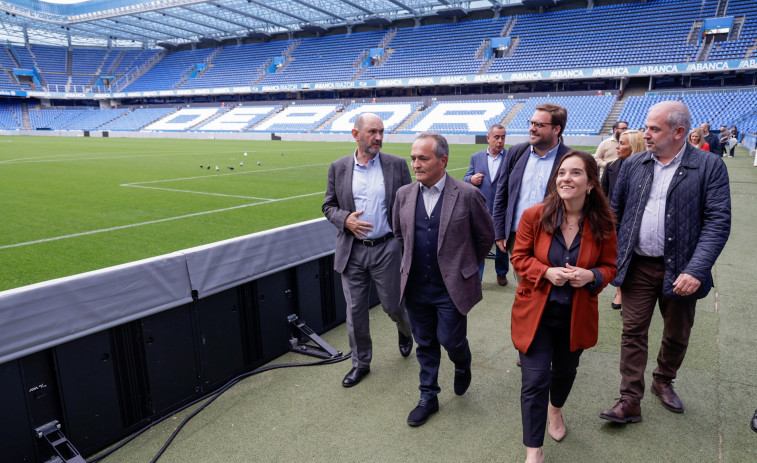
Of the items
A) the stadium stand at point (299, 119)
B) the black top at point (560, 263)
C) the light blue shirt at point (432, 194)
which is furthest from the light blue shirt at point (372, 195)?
the stadium stand at point (299, 119)

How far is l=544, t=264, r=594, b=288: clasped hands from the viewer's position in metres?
2.69

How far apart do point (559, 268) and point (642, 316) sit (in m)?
1.06

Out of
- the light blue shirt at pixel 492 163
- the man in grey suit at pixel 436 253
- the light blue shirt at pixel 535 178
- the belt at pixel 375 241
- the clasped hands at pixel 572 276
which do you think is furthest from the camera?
the light blue shirt at pixel 492 163

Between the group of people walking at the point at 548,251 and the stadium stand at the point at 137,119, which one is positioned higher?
the stadium stand at the point at 137,119

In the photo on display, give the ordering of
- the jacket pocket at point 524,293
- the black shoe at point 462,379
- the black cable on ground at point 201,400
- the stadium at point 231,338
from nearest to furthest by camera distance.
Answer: the jacket pocket at point 524,293
the stadium at point 231,338
the black cable on ground at point 201,400
the black shoe at point 462,379

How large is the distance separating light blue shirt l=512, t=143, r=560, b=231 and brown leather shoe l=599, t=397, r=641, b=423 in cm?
163

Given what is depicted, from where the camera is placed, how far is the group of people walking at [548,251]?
284 centimetres

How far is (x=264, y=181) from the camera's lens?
1397 cm

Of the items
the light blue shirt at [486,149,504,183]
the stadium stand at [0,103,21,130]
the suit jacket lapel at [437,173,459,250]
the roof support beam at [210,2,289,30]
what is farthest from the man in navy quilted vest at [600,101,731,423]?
the stadium stand at [0,103,21,130]

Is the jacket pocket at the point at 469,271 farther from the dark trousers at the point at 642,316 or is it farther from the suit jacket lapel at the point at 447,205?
the dark trousers at the point at 642,316

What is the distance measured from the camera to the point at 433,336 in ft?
11.4

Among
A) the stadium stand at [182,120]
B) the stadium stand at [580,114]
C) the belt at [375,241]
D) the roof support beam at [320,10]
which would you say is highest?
the roof support beam at [320,10]

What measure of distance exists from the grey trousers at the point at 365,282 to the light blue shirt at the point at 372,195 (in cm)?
15

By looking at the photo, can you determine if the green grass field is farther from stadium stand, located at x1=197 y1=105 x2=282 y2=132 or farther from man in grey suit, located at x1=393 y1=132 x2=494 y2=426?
stadium stand, located at x1=197 y1=105 x2=282 y2=132
